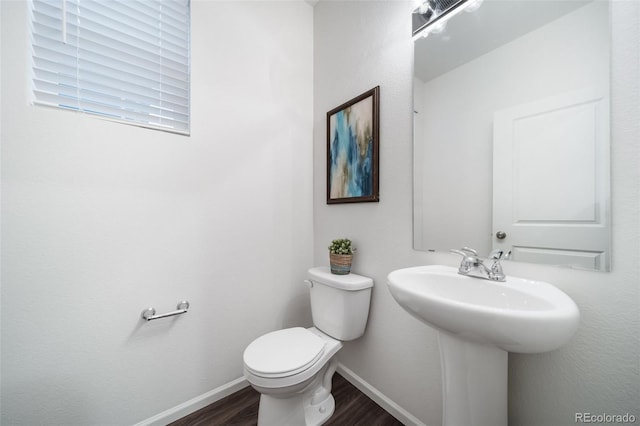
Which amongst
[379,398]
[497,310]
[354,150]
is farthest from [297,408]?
[354,150]

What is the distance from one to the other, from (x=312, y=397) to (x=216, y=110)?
1708 mm

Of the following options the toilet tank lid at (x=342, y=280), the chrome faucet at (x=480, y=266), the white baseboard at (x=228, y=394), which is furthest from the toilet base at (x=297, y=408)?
the chrome faucet at (x=480, y=266)

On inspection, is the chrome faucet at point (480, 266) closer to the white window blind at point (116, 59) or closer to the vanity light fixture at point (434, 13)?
the vanity light fixture at point (434, 13)

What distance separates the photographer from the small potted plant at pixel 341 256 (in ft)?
4.56

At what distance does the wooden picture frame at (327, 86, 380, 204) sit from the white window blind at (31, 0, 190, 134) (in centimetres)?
90

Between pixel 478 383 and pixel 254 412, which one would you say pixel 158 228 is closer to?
pixel 254 412

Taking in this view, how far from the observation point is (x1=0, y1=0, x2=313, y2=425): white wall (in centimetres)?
93

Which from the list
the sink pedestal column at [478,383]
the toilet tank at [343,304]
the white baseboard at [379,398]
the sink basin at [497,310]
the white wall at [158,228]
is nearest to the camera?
the sink basin at [497,310]

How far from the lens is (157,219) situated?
1.19 m

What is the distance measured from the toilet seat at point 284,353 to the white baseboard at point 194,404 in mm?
486

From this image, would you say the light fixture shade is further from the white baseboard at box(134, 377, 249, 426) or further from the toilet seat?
the white baseboard at box(134, 377, 249, 426)

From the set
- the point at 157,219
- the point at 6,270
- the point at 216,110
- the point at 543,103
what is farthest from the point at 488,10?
the point at 6,270

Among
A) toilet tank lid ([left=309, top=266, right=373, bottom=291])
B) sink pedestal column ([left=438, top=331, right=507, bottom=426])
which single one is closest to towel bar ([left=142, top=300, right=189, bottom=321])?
toilet tank lid ([left=309, top=266, right=373, bottom=291])

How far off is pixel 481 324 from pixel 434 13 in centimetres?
132
